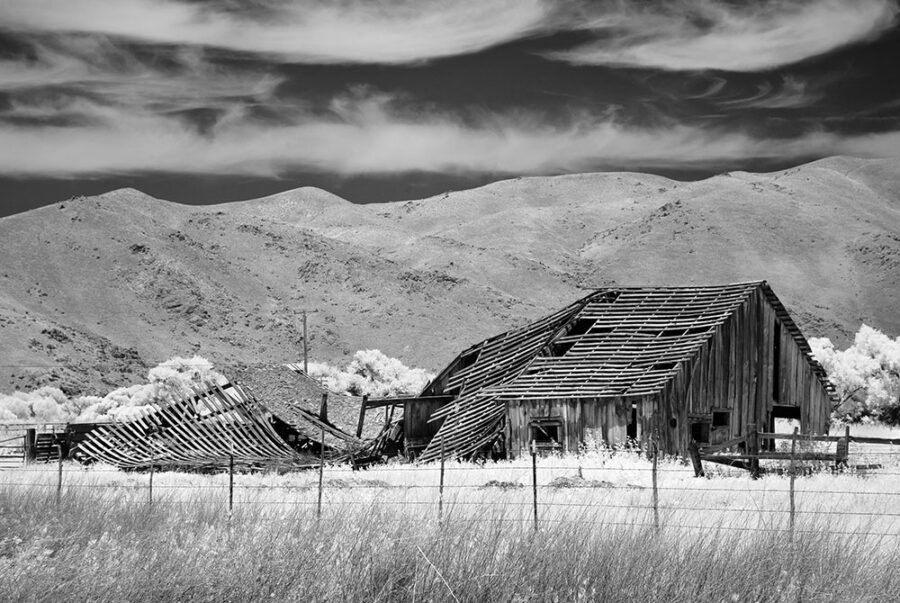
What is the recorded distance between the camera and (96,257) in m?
94.4

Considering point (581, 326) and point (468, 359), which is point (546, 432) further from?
point (468, 359)

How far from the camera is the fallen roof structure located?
2870 cm

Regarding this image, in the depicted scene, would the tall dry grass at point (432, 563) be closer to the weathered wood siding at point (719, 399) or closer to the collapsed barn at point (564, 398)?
the weathered wood siding at point (719, 399)

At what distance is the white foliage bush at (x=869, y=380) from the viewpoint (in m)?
47.4

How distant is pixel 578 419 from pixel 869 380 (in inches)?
964

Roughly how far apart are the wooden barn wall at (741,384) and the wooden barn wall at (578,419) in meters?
0.76

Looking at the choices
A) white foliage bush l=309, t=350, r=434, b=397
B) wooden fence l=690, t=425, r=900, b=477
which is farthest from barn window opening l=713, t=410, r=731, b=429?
white foliage bush l=309, t=350, r=434, b=397

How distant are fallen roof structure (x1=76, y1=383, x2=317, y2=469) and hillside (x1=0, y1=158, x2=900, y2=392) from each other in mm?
32650

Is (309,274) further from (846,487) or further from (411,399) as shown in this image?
(846,487)

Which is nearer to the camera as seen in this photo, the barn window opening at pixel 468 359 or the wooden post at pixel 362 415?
the wooden post at pixel 362 415

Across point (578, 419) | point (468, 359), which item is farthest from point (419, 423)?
point (578, 419)

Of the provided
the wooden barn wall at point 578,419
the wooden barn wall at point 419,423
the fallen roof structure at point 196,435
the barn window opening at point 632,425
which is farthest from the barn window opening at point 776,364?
the fallen roof structure at point 196,435

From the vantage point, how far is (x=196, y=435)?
29.8m

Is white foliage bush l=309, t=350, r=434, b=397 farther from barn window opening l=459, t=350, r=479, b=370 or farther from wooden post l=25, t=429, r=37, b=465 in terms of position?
wooden post l=25, t=429, r=37, b=465
